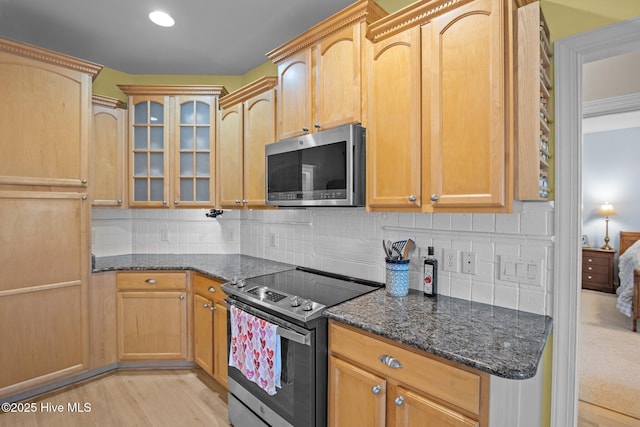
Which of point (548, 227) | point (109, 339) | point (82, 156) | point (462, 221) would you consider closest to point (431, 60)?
point (462, 221)

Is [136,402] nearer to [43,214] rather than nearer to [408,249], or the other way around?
[43,214]

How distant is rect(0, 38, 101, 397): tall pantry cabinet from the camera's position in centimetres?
224

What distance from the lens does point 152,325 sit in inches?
109

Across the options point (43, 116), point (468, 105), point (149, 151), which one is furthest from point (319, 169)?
point (43, 116)

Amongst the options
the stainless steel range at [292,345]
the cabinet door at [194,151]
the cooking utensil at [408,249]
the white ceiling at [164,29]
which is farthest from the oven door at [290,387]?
the white ceiling at [164,29]

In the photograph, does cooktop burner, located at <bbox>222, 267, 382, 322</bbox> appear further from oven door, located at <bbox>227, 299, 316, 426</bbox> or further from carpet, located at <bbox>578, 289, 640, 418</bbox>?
carpet, located at <bbox>578, 289, 640, 418</bbox>

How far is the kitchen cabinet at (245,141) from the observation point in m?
2.54

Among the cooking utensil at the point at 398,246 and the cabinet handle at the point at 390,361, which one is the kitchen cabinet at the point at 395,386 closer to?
the cabinet handle at the point at 390,361

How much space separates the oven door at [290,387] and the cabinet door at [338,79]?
114 cm

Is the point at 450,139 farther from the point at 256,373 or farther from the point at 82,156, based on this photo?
the point at 82,156

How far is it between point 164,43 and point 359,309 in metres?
2.53

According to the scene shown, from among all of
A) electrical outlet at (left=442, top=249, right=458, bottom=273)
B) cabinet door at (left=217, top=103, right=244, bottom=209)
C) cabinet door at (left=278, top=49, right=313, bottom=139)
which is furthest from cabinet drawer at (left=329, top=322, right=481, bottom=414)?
cabinet door at (left=217, top=103, right=244, bottom=209)

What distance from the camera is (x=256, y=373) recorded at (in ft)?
6.12

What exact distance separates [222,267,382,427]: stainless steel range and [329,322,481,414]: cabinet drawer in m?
0.11
